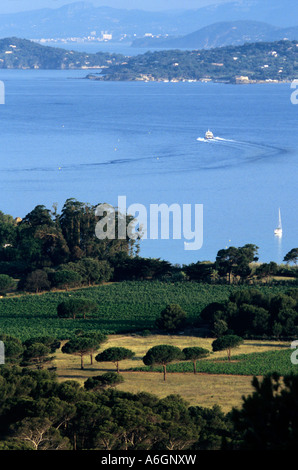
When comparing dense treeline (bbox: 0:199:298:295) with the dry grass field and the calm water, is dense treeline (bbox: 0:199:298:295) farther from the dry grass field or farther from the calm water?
the dry grass field

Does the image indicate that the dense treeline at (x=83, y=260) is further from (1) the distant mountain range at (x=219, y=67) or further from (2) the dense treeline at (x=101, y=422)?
(1) the distant mountain range at (x=219, y=67)

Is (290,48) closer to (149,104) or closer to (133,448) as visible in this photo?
(149,104)

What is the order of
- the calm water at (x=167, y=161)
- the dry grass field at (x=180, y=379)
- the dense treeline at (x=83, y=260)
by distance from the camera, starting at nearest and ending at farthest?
the dry grass field at (x=180, y=379) < the dense treeline at (x=83, y=260) < the calm water at (x=167, y=161)

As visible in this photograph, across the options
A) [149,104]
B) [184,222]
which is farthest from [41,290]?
[149,104]

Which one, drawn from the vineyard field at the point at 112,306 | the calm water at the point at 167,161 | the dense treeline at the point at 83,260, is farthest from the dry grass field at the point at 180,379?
the calm water at the point at 167,161

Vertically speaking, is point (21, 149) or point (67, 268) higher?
point (21, 149)

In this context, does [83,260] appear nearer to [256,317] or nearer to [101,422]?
[256,317]
